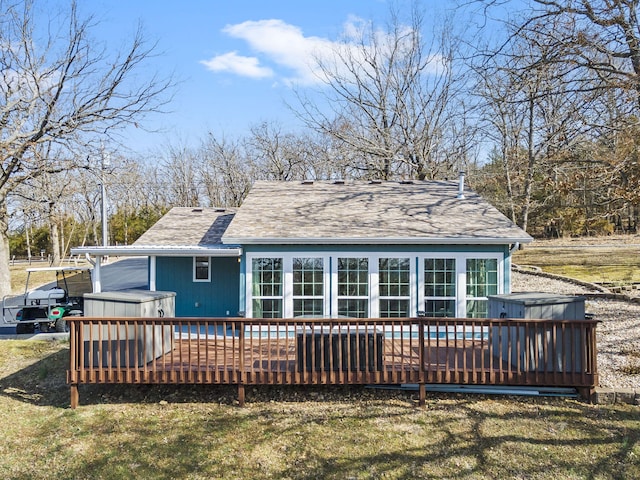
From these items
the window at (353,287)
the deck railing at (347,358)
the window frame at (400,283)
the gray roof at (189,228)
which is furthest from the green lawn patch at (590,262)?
the gray roof at (189,228)

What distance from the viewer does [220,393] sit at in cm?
716

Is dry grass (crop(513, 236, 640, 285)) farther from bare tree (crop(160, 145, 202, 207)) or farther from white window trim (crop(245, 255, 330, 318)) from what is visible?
bare tree (crop(160, 145, 202, 207))

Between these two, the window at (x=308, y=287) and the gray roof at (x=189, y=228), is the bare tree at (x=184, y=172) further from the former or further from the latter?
the window at (x=308, y=287)

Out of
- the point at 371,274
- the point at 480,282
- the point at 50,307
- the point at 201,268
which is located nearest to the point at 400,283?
the point at 371,274

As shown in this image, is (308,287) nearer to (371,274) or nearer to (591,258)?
(371,274)

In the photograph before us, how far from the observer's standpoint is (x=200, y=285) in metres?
11.5

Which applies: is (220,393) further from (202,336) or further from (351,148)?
(351,148)

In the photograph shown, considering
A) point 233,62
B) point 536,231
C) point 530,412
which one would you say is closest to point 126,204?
point 233,62

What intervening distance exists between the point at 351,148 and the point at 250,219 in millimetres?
13699

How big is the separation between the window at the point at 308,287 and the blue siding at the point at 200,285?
2245mm

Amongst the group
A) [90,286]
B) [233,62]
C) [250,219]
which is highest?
[233,62]

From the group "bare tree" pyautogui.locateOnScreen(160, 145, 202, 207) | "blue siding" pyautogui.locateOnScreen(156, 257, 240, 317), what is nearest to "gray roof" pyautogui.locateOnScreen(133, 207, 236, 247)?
"blue siding" pyautogui.locateOnScreen(156, 257, 240, 317)

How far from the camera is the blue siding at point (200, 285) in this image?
11.5 metres

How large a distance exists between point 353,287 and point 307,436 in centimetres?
440
